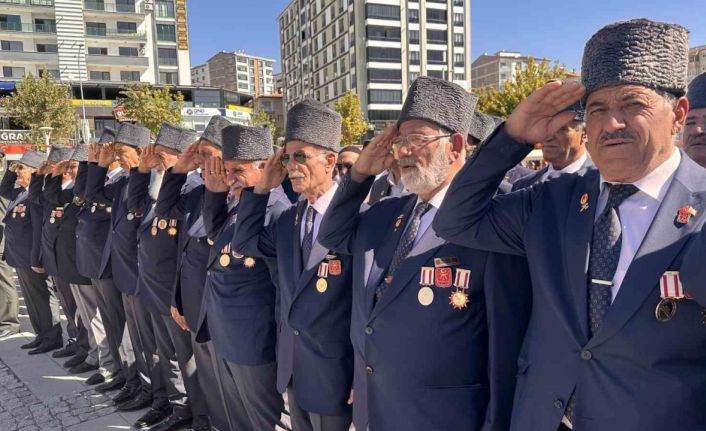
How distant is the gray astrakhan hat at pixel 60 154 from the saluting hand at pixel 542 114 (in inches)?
252

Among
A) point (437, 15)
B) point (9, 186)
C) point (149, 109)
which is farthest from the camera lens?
point (437, 15)

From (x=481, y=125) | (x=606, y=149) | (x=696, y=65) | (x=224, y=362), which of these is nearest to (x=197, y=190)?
(x=224, y=362)

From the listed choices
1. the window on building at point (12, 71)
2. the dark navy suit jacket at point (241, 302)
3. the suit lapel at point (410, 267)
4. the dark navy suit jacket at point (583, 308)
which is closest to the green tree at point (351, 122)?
the window on building at point (12, 71)

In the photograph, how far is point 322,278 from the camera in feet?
9.09

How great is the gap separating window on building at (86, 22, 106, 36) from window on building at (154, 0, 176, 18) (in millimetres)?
6001

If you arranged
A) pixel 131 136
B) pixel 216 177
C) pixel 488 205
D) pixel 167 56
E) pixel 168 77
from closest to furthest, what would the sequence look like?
pixel 488 205
pixel 216 177
pixel 131 136
pixel 167 56
pixel 168 77

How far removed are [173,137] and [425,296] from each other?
11.1 feet

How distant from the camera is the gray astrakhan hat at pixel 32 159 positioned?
25.0 feet

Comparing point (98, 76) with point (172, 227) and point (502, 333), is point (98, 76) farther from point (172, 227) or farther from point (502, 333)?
point (502, 333)

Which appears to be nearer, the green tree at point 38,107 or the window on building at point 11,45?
the green tree at point 38,107

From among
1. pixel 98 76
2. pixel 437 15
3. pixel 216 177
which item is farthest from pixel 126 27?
pixel 216 177

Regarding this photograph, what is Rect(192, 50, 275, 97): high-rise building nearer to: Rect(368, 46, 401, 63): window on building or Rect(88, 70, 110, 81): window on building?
Rect(368, 46, 401, 63): window on building

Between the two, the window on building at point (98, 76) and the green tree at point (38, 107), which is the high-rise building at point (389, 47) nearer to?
the window on building at point (98, 76)

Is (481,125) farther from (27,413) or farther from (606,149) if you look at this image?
(27,413)
